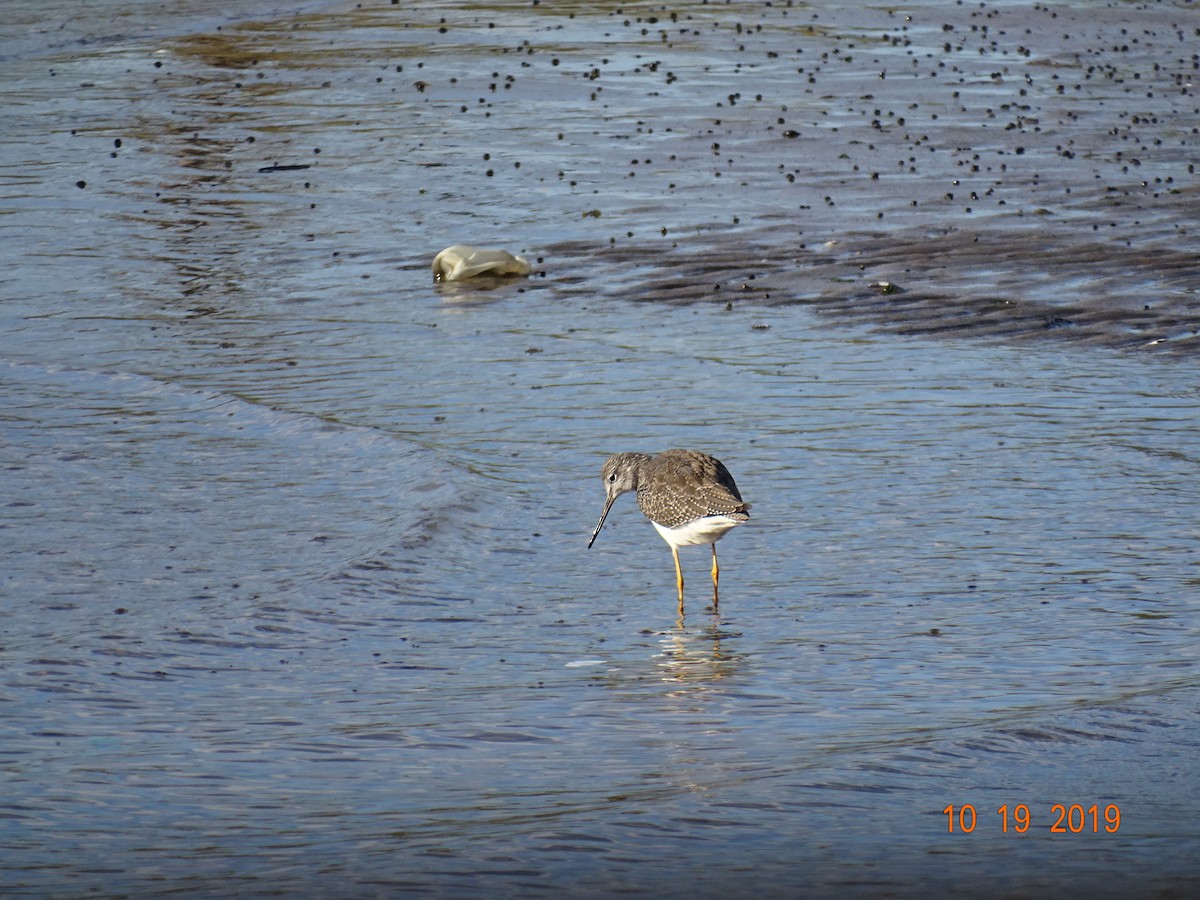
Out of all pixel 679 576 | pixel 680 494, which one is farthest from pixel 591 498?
pixel 679 576

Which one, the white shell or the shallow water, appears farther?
the white shell

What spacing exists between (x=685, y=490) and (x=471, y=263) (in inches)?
314

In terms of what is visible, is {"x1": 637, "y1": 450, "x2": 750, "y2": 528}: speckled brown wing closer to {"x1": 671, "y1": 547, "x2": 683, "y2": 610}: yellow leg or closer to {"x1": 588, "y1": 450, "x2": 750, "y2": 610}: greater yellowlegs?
{"x1": 588, "y1": 450, "x2": 750, "y2": 610}: greater yellowlegs

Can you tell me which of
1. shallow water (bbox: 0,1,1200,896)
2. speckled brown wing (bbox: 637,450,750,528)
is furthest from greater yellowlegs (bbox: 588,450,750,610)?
shallow water (bbox: 0,1,1200,896)

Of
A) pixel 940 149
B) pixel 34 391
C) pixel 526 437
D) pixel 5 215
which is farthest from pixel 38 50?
pixel 526 437

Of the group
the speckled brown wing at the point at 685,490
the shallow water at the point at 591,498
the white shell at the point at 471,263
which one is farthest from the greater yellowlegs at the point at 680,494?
the white shell at the point at 471,263

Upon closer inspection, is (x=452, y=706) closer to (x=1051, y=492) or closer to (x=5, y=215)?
(x=1051, y=492)

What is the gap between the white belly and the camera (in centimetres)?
944

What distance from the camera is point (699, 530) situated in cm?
959

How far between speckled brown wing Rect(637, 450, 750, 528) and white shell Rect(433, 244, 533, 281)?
7241 millimetres

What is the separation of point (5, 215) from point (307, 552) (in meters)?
10.8

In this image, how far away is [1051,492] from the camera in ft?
36.8

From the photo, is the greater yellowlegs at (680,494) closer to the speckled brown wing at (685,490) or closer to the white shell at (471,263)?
the speckled brown wing at (685,490)

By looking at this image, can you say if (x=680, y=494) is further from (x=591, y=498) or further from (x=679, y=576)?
(x=591, y=498)
